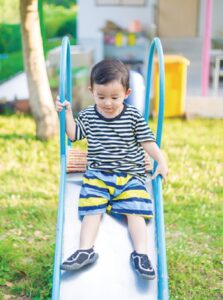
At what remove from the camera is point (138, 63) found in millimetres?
10516

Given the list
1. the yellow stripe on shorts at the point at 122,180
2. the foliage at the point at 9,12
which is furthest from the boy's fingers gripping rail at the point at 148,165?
the foliage at the point at 9,12

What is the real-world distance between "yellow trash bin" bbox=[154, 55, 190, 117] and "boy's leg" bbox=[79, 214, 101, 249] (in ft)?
17.1

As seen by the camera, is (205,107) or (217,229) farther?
(205,107)

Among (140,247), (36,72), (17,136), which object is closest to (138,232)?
(140,247)

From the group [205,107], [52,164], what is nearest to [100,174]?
[52,164]

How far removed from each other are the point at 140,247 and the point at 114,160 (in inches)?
21.1

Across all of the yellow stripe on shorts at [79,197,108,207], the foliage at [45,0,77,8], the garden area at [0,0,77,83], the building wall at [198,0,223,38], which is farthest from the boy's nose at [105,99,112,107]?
the foliage at [45,0,77,8]

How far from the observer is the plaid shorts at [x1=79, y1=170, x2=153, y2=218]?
125 inches

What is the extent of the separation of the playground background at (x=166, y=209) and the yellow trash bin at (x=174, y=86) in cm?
49

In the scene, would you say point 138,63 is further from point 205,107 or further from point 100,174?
point 100,174

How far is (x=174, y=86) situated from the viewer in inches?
325

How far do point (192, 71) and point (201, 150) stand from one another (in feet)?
14.5

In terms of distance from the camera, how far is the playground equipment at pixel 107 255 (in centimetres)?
282

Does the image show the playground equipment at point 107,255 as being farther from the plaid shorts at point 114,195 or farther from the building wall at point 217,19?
the building wall at point 217,19
